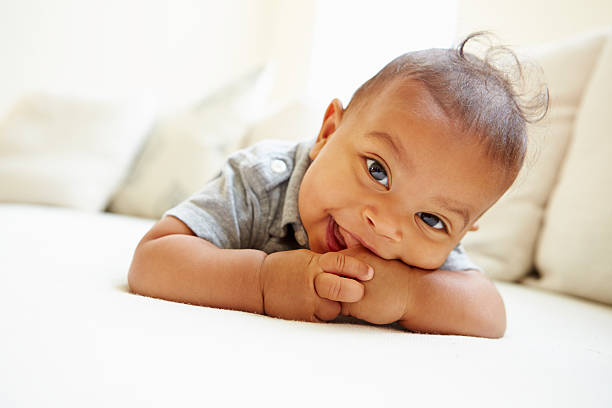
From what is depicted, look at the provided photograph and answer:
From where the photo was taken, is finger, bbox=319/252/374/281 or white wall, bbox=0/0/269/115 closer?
finger, bbox=319/252/374/281

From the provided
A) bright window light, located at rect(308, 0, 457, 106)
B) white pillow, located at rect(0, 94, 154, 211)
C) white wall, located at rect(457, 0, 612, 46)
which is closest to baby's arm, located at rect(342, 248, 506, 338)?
white pillow, located at rect(0, 94, 154, 211)

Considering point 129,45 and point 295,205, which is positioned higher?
point 295,205

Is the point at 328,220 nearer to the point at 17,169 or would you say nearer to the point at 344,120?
the point at 344,120

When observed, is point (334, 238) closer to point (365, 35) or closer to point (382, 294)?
point (382, 294)

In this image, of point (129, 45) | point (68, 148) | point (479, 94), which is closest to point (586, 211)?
point (479, 94)

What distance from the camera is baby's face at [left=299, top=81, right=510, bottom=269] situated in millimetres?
692

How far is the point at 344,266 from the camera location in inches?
25.6

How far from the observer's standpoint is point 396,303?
2.24 ft

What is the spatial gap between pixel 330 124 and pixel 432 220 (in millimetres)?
244

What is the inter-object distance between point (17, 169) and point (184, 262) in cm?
146

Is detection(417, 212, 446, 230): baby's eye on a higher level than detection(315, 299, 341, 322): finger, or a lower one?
higher

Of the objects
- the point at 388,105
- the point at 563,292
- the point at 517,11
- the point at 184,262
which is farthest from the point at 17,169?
the point at 517,11

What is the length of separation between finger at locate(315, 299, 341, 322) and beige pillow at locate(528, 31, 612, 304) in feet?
2.27

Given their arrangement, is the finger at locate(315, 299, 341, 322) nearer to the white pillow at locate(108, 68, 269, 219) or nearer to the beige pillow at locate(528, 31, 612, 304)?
the beige pillow at locate(528, 31, 612, 304)
